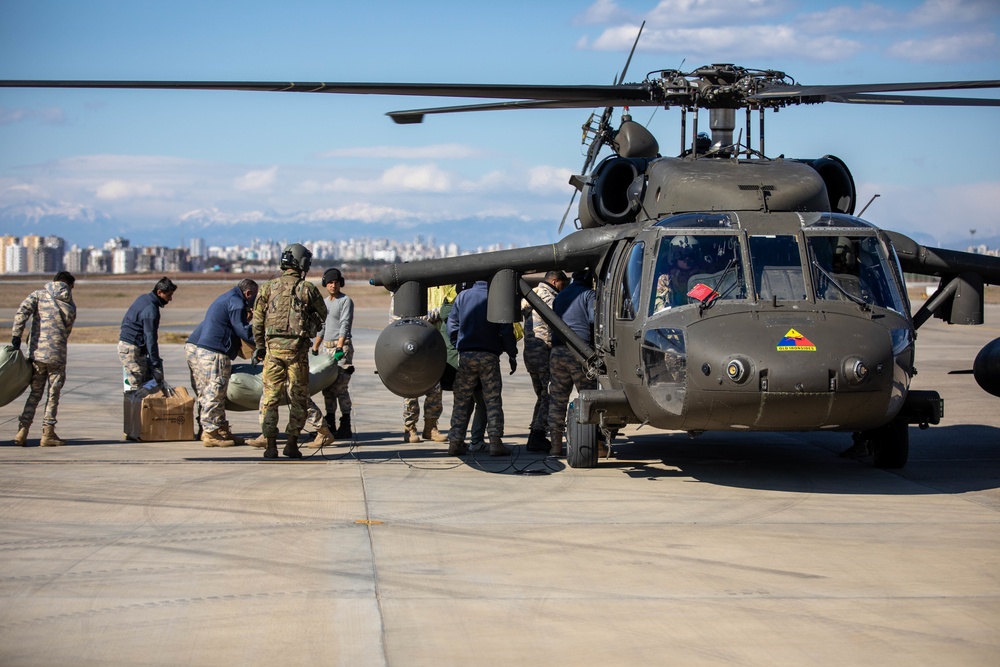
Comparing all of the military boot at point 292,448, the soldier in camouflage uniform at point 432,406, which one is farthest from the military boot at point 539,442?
the military boot at point 292,448

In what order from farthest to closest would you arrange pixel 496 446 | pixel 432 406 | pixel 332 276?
pixel 432 406, pixel 332 276, pixel 496 446

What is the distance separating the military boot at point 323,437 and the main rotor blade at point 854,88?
203 inches

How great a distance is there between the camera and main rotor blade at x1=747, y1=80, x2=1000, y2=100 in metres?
7.90

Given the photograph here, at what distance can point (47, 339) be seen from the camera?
10.9m

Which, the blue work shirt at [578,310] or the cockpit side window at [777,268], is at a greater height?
the cockpit side window at [777,268]

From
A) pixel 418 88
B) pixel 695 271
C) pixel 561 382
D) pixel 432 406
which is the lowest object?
pixel 432 406

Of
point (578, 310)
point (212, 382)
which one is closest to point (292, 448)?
point (212, 382)

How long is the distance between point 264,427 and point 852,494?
512cm

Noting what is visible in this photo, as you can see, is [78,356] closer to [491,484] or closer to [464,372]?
[464,372]

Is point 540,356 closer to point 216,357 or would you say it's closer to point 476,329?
point 476,329

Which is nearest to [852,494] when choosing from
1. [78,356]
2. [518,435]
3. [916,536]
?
[916,536]

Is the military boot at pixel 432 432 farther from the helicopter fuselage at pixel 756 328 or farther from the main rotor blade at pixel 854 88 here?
the main rotor blade at pixel 854 88

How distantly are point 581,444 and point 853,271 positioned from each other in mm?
2728

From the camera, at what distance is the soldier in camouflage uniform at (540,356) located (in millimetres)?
11102
